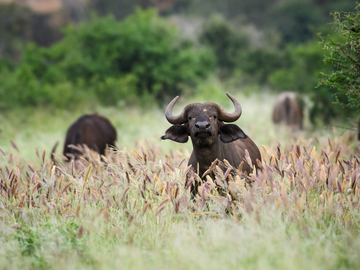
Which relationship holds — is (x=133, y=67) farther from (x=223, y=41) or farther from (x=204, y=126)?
(x=204, y=126)

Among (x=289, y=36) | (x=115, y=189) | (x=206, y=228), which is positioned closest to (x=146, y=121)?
(x=115, y=189)

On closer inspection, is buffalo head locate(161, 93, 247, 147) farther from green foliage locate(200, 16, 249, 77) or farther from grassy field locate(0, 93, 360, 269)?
green foliage locate(200, 16, 249, 77)

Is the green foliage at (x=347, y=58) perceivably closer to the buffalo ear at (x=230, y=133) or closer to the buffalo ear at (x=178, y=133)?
the buffalo ear at (x=230, y=133)

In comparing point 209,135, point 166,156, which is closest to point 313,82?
point 166,156

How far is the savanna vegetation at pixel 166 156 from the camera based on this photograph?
11.6 ft

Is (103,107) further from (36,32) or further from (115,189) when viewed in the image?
(36,32)

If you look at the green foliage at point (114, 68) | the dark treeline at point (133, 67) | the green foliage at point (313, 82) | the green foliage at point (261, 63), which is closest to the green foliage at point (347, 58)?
the green foliage at point (313, 82)

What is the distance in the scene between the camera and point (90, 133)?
841 cm

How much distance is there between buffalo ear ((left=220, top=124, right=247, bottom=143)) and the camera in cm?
479

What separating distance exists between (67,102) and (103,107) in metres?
1.50

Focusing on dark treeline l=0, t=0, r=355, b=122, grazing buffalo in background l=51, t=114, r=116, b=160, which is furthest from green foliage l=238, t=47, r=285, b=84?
grazing buffalo in background l=51, t=114, r=116, b=160

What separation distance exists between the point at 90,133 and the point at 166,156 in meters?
2.51

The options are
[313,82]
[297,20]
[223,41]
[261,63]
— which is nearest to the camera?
[313,82]

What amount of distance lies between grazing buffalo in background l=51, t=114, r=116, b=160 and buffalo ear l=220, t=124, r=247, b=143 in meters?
3.57
